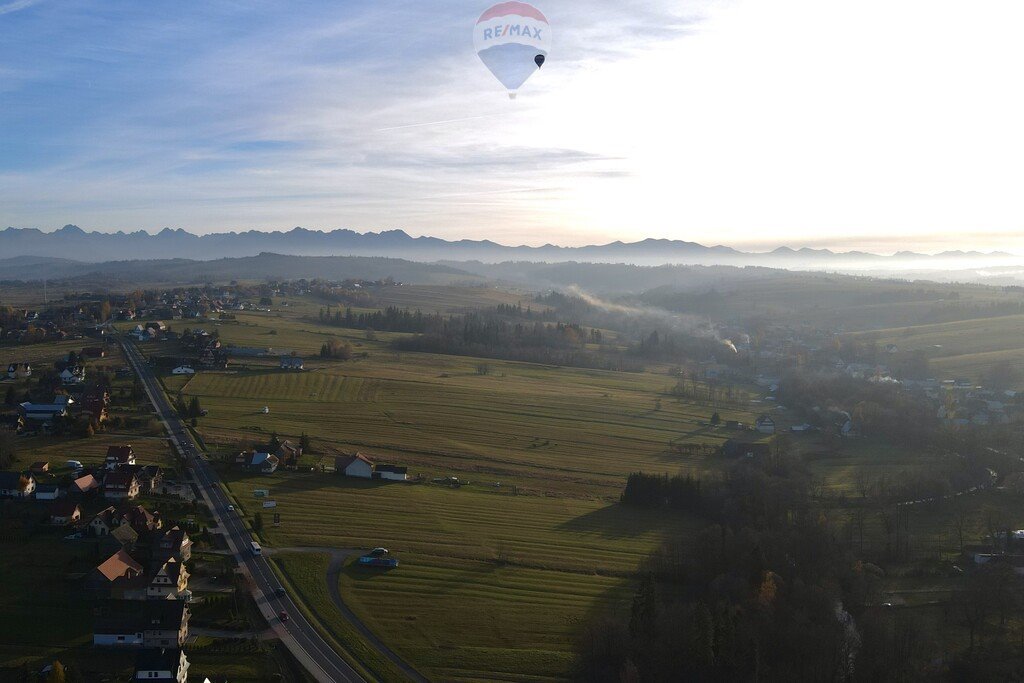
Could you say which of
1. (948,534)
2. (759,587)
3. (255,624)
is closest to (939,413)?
(948,534)

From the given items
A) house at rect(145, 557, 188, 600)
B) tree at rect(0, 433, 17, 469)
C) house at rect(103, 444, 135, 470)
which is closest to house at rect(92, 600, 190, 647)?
house at rect(145, 557, 188, 600)

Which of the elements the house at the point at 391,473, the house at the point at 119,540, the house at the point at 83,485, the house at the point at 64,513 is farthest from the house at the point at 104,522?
the house at the point at 391,473

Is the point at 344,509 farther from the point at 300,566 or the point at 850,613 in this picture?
the point at 850,613

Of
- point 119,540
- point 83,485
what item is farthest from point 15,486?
point 119,540

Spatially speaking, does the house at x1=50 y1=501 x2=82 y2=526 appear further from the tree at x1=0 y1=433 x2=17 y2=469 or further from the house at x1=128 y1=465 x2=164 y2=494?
Answer: the tree at x1=0 y1=433 x2=17 y2=469

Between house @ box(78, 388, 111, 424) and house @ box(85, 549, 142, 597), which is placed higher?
house @ box(78, 388, 111, 424)

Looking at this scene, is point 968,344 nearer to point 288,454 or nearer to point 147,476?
point 288,454
